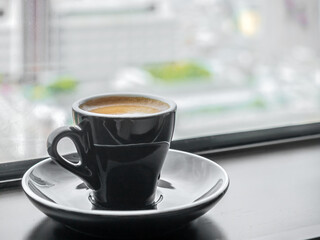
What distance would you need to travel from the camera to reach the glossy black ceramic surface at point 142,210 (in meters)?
0.27

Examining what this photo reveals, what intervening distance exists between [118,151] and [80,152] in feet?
0.10

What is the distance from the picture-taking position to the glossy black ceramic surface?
0.87 feet

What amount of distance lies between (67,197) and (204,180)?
10 centimetres

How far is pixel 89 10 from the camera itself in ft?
16.2

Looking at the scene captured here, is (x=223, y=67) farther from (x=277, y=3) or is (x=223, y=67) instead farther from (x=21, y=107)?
(x=21, y=107)

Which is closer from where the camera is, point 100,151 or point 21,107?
point 100,151

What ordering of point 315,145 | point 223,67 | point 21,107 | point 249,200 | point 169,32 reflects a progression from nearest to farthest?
point 249,200
point 315,145
point 21,107
point 169,32
point 223,67

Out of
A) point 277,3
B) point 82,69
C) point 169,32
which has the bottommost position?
point 82,69

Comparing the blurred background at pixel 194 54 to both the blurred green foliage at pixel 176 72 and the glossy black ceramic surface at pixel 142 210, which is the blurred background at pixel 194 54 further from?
the glossy black ceramic surface at pixel 142 210


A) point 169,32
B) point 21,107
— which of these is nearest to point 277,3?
point 169,32

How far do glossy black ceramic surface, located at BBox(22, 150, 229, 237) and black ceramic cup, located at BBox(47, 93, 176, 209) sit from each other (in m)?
0.02

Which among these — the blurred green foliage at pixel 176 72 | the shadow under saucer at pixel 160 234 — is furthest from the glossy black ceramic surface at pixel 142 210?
the blurred green foliage at pixel 176 72

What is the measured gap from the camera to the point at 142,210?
294 mm

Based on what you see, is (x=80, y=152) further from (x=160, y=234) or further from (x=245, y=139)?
(x=245, y=139)
